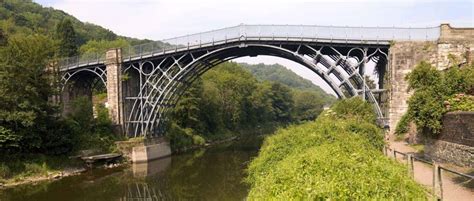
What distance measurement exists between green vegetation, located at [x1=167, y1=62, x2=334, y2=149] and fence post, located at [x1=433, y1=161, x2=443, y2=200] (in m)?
35.4

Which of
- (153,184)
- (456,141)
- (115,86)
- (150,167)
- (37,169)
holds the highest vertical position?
(115,86)

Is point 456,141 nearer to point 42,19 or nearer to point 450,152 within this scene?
point 450,152

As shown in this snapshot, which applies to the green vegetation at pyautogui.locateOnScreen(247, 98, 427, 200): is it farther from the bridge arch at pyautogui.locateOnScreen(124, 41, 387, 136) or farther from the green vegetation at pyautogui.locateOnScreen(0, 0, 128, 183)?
the green vegetation at pyautogui.locateOnScreen(0, 0, 128, 183)

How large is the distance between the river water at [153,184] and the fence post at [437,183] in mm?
13165

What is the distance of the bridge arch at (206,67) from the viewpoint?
28.5 meters

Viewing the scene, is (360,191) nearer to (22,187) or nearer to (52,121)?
(22,187)

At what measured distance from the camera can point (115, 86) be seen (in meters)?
37.4

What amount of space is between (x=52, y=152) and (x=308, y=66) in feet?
65.3

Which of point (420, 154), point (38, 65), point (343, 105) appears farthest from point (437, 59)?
point (38, 65)

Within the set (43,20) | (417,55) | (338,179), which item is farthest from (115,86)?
(43,20)

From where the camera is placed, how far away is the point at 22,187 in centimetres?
2584

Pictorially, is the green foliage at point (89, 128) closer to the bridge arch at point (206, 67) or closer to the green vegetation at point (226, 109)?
the bridge arch at point (206, 67)

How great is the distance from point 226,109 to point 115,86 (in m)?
28.5

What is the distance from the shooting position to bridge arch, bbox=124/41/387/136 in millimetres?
28516
